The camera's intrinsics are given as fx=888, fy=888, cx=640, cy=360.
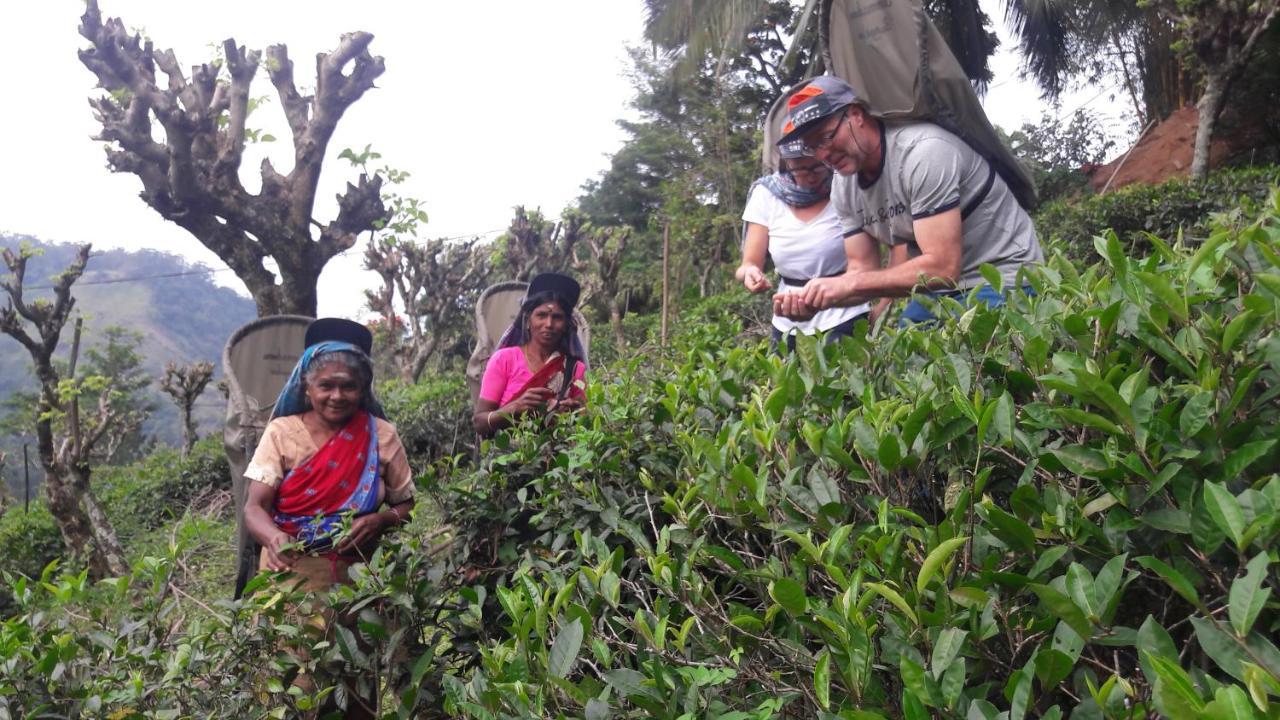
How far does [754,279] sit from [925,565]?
8.18 ft

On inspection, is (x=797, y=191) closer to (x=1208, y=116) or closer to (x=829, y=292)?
(x=829, y=292)

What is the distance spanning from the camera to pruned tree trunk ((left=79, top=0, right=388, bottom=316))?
8.77 metres

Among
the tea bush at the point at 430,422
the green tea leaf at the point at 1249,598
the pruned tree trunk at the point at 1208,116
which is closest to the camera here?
the green tea leaf at the point at 1249,598

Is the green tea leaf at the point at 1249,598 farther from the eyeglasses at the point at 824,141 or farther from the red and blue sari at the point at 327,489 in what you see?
the red and blue sari at the point at 327,489

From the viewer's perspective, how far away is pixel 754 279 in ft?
11.3

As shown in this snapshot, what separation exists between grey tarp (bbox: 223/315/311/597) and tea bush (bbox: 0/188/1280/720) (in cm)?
239

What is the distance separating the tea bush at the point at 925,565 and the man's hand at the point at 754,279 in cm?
145

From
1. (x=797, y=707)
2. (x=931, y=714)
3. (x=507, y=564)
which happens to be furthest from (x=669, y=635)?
(x=507, y=564)

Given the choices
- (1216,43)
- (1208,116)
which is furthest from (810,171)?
(1216,43)

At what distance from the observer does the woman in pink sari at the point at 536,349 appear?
3814 millimetres

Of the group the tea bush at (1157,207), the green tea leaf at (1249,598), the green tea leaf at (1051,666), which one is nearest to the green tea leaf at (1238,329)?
the green tea leaf at (1249,598)

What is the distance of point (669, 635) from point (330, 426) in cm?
219

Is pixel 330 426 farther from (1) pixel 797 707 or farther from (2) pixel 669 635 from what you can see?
(1) pixel 797 707

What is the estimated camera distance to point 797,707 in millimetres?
1163
